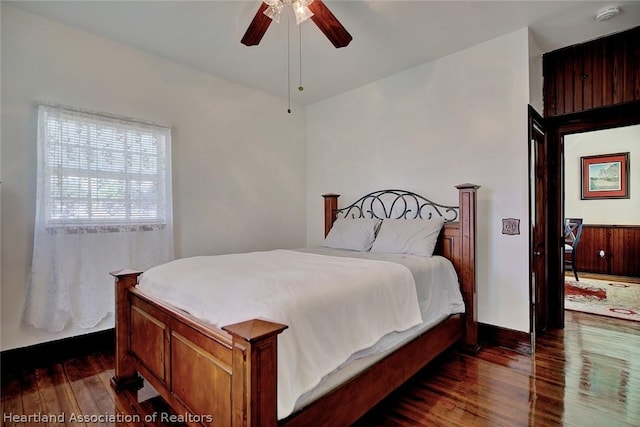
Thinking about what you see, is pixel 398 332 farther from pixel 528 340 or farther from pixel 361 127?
pixel 361 127

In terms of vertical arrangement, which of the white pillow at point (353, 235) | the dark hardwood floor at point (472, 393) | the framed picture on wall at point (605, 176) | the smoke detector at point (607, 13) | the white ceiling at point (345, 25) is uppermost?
the white ceiling at point (345, 25)

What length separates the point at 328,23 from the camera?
2.13 metres

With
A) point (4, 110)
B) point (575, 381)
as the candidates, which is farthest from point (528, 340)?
point (4, 110)

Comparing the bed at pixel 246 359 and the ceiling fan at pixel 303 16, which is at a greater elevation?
the ceiling fan at pixel 303 16

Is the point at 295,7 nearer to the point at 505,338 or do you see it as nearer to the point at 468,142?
the point at 468,142

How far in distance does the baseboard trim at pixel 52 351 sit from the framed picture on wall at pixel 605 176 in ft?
26.1

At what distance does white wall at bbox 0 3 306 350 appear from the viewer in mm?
2418

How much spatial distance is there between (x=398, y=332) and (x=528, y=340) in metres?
1.54

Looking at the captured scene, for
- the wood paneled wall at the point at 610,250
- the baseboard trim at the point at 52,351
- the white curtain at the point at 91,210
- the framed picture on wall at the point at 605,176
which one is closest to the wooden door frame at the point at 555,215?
the wood paneled wall at the point at 610,250

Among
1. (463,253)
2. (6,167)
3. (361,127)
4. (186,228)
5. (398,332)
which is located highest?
(361,127)

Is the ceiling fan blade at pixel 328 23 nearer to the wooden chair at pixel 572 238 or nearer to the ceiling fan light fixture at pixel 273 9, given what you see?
the ceiling fan light fixture at pixel 273 9

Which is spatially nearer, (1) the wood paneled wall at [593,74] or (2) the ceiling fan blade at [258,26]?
(2) the ceiling fan blade at [258,26]

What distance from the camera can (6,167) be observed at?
7.82 ft

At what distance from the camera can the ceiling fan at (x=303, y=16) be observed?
6.59ft
